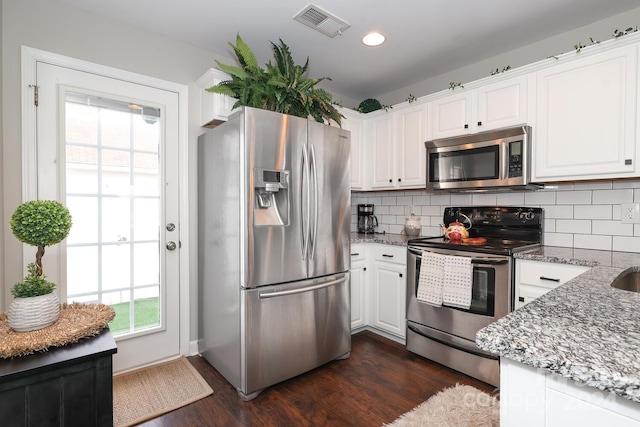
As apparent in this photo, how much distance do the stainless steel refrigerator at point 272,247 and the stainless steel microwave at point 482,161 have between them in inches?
32.9

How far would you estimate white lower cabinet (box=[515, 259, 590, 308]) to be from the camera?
→ 1.96 meters

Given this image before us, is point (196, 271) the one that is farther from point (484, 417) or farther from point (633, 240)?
point (633, 240)

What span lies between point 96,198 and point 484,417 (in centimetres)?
281

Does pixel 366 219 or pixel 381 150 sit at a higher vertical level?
pixel 381 150

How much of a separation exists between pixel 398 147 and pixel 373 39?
104 centimetres

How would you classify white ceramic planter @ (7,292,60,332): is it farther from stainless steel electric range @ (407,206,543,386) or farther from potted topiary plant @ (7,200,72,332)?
stainless steel electric range @ (407,206,543,386)

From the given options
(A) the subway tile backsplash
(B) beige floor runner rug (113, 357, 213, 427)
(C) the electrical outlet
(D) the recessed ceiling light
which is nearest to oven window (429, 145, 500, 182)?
(A) the subway tile backsplash

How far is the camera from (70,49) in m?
2.14

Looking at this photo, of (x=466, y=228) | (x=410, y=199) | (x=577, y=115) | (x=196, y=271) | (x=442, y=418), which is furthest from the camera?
(x=410, y=199)

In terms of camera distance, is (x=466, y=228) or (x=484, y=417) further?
(x=466, y=228)

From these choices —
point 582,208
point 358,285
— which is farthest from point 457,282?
point 582,208

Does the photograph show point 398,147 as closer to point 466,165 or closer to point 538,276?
point 466,165

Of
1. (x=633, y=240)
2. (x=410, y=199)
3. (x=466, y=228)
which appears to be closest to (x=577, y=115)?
(x=633, y=240)

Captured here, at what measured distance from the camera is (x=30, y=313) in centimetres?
119
